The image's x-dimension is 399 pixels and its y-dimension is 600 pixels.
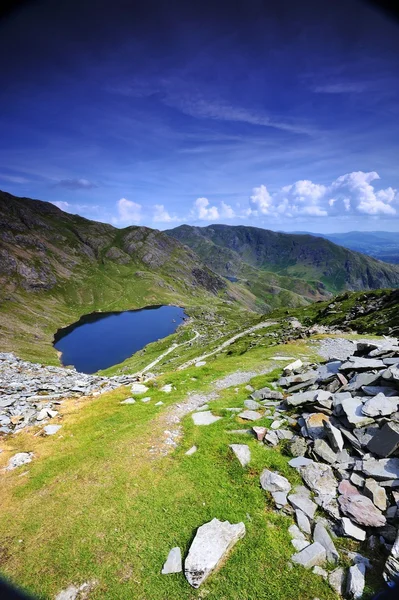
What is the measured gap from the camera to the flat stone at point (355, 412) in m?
14.4

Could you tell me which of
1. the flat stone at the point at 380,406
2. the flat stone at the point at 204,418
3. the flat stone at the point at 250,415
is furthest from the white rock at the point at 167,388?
the flat stone at the point at 380,406

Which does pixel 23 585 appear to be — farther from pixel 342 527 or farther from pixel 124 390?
pixel 124 390

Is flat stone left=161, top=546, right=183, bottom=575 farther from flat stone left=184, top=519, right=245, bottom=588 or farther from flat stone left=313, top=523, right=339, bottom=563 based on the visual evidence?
flat stone left=313, top=523, right=339, bottom=563

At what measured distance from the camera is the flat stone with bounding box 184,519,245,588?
930 centimetres

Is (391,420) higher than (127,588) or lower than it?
higher

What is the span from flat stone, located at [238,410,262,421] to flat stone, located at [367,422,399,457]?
680 centimetres

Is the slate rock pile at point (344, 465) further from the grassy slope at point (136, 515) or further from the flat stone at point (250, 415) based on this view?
the flat stone at point (250, 415)

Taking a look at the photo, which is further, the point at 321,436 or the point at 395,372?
the point at 395,372

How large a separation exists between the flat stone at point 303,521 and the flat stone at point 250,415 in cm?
722

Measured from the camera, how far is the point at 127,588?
29.8 feet

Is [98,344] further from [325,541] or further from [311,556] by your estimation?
[311,556]

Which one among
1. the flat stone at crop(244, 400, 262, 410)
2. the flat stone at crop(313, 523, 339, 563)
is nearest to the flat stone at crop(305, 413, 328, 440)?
the flat stone at crop(244, 400, 262, 410)

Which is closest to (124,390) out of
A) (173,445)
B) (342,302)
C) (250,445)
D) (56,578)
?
(173,445)

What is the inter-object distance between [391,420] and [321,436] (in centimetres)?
342
